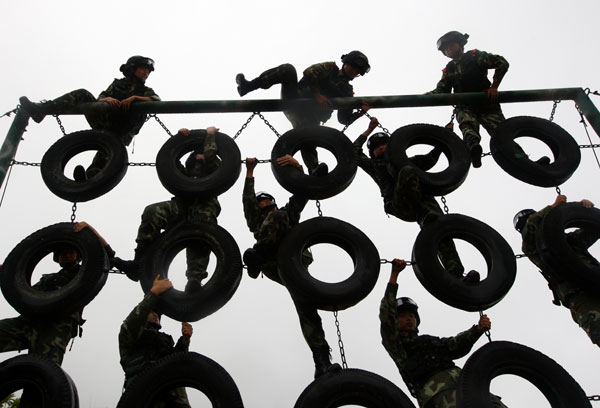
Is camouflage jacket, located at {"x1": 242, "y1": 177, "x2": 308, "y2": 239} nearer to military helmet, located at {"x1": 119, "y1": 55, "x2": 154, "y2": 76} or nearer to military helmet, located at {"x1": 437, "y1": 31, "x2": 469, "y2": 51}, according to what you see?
military helmet, located at {"x1": 119, "y1": 55, "x2": 154, "y2": 76}

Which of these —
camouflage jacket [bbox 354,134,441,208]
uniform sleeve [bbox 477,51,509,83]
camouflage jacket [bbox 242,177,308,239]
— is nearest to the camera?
camouflage jacket [bbox 242,177,308,239]

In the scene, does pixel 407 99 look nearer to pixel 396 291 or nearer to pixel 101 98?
pixel 396 291

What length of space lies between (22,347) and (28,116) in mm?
3828

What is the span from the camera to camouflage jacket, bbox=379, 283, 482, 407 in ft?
19.0

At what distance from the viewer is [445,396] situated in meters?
5.55

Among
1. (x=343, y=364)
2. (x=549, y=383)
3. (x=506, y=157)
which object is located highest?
(x=506, y=157)

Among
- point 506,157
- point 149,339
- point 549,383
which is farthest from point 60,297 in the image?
point 506,157

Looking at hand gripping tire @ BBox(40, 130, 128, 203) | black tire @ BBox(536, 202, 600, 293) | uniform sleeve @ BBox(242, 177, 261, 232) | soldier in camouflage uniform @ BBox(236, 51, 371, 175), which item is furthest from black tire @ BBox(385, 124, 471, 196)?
hand gripping tire @ BBox(40, 130, 128, 203)

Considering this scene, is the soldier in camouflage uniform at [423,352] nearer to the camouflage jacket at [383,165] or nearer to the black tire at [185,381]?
the camouflage jacket at [383,165]

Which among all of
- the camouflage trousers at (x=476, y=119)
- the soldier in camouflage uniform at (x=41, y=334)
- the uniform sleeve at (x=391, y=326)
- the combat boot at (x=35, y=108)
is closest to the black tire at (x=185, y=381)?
the soldier in camouflage uniform at (x=41, y=334)

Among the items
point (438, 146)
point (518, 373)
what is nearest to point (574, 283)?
point (518, 373)

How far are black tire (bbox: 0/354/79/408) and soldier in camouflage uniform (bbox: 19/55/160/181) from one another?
9.69 ft

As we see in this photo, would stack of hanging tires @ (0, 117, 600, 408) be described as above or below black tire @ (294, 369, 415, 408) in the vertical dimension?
above

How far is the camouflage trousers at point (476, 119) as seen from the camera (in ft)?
26.8
